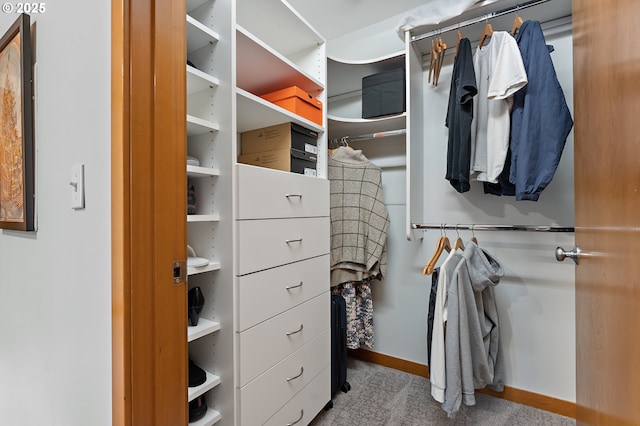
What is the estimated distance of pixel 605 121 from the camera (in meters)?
0.68

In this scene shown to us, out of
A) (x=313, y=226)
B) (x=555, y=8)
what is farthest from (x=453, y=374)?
(x=555, y=8)

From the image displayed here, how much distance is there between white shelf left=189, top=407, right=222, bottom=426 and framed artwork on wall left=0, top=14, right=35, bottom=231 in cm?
86

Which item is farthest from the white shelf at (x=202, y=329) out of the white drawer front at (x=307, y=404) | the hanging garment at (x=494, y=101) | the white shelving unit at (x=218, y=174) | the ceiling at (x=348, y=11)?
the ceiling at (x=348, y=11)

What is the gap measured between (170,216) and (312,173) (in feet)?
3.44

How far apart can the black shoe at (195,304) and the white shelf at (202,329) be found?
0.09 feet

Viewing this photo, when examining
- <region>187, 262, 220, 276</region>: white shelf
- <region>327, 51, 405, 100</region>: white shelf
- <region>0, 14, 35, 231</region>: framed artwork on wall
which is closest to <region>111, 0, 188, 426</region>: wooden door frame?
<region>187, 262, 220, 276</region>: white shelf

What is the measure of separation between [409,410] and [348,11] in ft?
8.06

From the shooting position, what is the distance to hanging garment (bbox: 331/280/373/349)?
75.2 inches

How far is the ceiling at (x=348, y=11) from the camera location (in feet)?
6.34

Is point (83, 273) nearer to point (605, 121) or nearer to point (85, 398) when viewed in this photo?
point (85, 398)

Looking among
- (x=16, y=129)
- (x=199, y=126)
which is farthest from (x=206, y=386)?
(x=16, y=129)

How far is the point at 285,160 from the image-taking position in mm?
1507

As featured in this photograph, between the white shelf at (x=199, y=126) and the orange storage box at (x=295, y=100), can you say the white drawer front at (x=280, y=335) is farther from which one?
the orange storage box at (x=295, y=100)

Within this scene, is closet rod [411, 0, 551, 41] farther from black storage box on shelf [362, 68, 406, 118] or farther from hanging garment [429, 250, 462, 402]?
hanging garment [429, 250, 462, 402]
